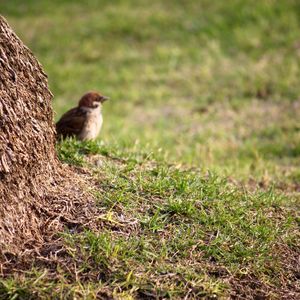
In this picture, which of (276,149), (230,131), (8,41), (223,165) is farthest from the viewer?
(230,131)

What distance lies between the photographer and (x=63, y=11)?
15141mm

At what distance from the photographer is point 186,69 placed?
12.4 m

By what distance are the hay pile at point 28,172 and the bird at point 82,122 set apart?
1953 mm

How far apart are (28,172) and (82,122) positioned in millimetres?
2525

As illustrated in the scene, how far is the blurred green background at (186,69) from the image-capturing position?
31.4 ft

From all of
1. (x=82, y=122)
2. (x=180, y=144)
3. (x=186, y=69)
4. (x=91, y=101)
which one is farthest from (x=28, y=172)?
(x=186, y=69)

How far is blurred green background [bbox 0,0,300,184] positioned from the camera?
9.56 m

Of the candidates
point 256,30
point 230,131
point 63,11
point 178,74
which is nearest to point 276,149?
point 230,131

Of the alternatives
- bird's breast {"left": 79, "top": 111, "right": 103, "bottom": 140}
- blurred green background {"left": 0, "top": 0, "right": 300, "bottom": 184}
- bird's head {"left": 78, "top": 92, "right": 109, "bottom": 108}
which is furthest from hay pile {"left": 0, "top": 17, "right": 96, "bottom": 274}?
blurred green background {"left": 0, "top": 0, "right": 300, "bottom": 184}

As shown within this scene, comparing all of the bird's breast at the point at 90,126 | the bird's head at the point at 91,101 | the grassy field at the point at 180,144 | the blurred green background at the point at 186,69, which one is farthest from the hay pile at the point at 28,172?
the blurred green background at the point at 186,69

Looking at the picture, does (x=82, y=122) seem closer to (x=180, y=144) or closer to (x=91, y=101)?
(x=91, y=101)

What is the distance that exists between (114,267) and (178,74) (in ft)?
26.9

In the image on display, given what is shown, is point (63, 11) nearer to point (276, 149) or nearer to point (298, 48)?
point (298, 48)

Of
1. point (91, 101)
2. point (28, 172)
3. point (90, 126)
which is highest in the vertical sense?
point (28, 172)
